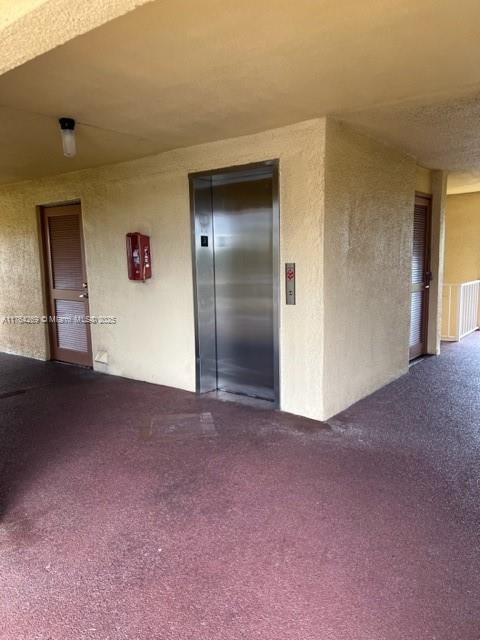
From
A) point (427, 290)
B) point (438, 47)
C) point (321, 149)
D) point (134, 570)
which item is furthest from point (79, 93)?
point (427, 290)

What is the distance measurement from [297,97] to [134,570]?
288cm

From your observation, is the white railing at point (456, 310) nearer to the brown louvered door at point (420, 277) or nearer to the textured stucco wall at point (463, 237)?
the textured stucco wall at point (463, 237)

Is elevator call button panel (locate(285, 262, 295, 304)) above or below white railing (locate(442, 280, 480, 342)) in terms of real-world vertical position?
above

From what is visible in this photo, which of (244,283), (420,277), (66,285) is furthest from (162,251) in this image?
(420,277)

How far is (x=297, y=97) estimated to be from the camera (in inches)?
114

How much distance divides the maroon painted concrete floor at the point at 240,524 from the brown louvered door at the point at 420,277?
6.62 feet

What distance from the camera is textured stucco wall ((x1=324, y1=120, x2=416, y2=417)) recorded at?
364 cm

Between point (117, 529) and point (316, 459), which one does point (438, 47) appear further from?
point (117, 529)

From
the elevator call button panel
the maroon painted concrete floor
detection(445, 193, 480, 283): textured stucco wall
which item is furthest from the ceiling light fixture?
detection(445, 193, 480, 283): textured stucco wall

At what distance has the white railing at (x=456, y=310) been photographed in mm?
7020

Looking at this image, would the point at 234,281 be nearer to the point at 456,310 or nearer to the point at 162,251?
the point at 162,251

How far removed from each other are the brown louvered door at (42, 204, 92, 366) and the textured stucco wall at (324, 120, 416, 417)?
129 inches

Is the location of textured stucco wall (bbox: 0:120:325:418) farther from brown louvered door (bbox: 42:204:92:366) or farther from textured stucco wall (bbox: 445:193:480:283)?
textured stucco wall (bbox: 445:193:480:283)

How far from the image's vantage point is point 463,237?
25.9 ft
